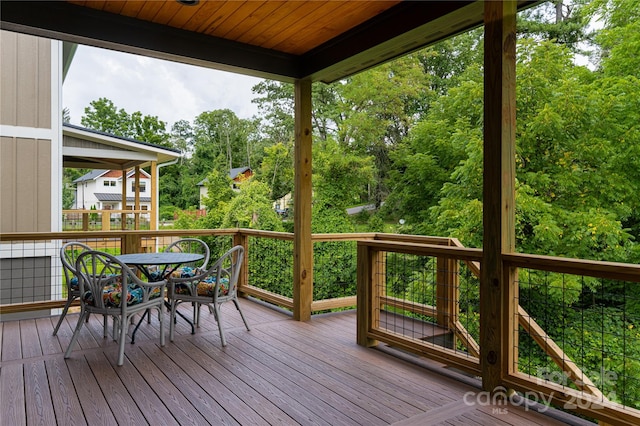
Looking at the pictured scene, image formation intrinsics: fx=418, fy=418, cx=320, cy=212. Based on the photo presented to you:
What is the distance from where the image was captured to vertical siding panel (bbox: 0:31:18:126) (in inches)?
209

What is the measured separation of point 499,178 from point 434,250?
2.53 feet

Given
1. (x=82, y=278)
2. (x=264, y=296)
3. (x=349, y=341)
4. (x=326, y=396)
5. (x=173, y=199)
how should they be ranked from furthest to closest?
1. (x=173, y=199)
2. (x=264, y=296)
3. (x=349, y=341)
4. (x=82, y=278)
5. (x=326, y=396)

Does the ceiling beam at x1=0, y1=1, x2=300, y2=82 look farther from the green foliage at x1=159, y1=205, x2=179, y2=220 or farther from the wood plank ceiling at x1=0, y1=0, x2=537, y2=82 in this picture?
the green foliage at x1=159, y1=205, x2=179, y2=220

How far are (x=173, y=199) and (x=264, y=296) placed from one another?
49.2 feet

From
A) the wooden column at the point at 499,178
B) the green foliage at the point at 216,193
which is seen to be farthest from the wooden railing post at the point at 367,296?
the green foliage at the point at 216,193

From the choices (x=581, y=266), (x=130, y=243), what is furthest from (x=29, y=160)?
(x=581, y=266)

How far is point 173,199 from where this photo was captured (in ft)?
62.2

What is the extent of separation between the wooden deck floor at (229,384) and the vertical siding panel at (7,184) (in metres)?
1.82

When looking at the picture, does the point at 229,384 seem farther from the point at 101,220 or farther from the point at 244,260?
Answer: the point at 101,220

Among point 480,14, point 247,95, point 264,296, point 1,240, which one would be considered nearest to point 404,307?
point 264,296

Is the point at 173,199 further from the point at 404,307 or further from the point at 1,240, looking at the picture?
the point at 404,307

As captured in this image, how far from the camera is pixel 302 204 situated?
4547 mm

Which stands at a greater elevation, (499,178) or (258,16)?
(258,16)

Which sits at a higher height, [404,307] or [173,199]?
[173,199]
